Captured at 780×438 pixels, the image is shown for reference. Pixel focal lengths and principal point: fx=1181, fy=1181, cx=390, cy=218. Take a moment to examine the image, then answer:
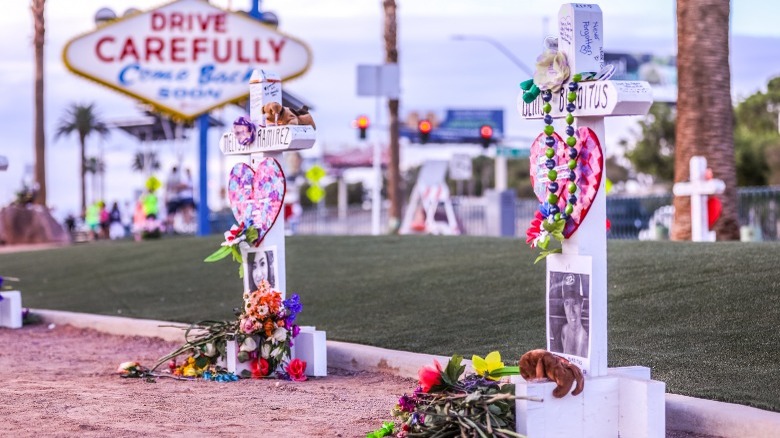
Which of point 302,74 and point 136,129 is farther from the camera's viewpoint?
point 136,129

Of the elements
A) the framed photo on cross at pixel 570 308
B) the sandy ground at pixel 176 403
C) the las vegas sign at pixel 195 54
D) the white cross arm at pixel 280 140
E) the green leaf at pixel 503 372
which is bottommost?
the sandy ground at pixel 176 403

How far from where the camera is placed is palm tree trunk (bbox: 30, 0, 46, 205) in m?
43.8

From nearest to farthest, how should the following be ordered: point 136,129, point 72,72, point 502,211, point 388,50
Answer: point 72,72 < point 502,211 < point 388,50 < point 136,129

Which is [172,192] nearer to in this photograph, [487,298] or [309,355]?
[487,298]

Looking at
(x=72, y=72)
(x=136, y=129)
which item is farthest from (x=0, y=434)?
(x=136, y=129)

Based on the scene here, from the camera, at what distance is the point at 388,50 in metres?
34.8

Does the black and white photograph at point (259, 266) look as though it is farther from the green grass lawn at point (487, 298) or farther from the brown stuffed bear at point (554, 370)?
the brown stuffed bear at point (554, 370)

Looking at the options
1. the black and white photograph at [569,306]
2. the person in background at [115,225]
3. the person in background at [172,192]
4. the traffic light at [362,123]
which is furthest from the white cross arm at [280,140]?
the person in background at [115,225]

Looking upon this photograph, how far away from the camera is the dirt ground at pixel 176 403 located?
6449 mm

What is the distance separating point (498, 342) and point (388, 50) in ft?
87.2

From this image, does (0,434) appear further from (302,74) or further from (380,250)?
(302,74)

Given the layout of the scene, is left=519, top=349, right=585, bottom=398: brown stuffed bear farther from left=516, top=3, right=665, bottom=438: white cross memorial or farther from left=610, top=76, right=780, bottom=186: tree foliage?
left=610, top=76, right=780, bottom=186: tree foliage

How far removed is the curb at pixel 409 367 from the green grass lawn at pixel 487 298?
24 cm

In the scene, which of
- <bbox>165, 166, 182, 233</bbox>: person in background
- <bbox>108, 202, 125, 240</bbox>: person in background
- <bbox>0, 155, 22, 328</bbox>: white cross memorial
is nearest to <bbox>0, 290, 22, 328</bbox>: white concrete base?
<bbox>0, 155, 22, 328</bbox>: white cross memorial
